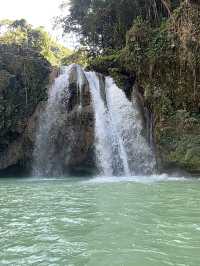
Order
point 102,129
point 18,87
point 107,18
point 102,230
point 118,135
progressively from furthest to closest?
point 107,18
point 18,87
point 102,129
point 118,135
point 102,230

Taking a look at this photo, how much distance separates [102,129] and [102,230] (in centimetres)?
A: 1233

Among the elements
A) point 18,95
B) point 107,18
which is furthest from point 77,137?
point 107,18

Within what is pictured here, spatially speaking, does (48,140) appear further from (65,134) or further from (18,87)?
(18,87)

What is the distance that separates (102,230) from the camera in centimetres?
630

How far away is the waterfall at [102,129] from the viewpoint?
58.4 feet

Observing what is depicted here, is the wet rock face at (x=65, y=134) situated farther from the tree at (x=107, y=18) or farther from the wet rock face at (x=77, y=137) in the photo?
the tree at (x=107, y=18)

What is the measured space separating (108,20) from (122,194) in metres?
17.3

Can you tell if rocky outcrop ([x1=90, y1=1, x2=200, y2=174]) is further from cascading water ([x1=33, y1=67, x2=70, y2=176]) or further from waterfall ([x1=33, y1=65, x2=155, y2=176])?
cascading water ([x1=33, y1=67, x2=70, y2=176])

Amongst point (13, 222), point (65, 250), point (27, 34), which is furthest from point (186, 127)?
point (27, 34)

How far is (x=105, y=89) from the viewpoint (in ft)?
64.4

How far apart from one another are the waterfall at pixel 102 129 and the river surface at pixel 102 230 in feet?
25.1

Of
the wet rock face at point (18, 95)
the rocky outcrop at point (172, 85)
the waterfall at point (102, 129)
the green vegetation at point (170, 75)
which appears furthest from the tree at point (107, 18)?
the wet rock face at point (18, 95)

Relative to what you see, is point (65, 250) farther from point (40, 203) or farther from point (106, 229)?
point (40, 203)

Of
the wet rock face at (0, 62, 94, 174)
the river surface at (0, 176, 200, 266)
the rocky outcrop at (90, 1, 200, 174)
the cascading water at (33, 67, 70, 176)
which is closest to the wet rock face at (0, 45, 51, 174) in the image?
the wet rock face at (0, 62, 94, 174)
